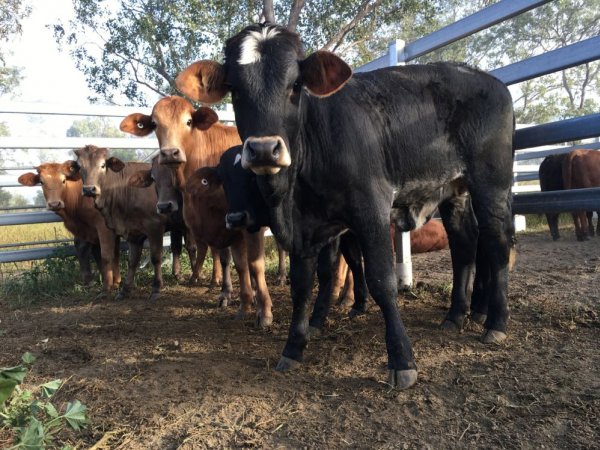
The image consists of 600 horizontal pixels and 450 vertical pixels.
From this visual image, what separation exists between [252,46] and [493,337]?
2.48m

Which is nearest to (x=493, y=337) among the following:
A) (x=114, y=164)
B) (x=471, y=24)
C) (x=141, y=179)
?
(x=471, y=24)

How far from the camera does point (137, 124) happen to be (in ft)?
16.6

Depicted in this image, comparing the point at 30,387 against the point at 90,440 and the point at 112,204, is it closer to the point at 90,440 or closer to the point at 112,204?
the point at 90,440

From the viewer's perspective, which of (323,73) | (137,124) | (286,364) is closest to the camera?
(323,73)

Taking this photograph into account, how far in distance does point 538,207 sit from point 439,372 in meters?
2.01

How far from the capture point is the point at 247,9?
49.5 feet

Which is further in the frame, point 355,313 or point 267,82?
point 355,313

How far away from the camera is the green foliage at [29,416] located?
6.56 ft

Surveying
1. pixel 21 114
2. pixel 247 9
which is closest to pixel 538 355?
pixel 21 114

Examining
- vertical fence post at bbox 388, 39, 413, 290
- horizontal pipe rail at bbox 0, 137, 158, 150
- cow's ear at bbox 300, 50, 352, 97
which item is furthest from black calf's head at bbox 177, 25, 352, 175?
horizontal pipe rail at bbox 0, 137, 158, 150

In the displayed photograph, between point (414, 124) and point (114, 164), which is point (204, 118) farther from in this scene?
point (414, 124)

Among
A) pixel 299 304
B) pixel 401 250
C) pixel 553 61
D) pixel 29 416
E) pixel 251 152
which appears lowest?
pixel 29 416

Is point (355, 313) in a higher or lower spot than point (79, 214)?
lower

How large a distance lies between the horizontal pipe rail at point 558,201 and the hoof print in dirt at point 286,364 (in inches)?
96.3
